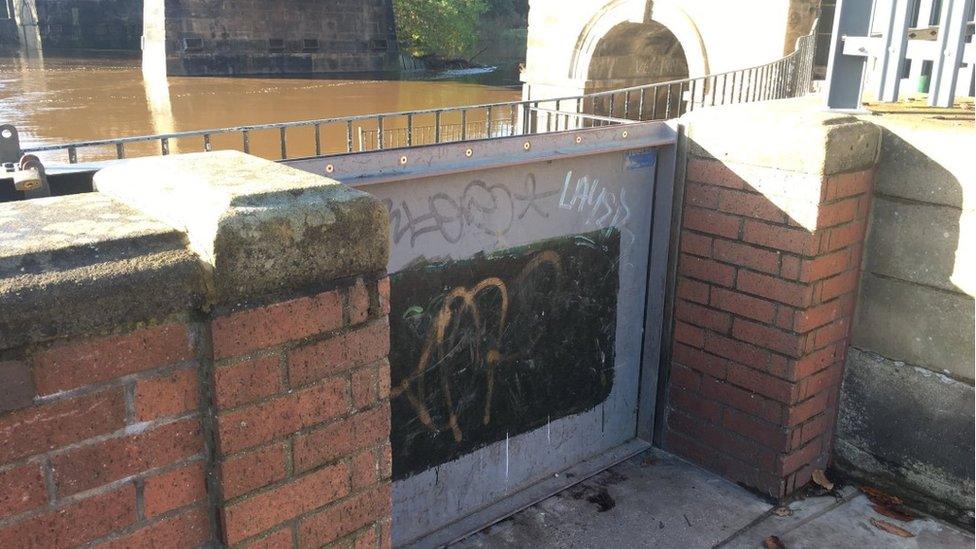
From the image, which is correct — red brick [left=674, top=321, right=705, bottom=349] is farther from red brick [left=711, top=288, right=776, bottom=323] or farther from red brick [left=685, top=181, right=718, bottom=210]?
red brick [left=685, top=181, right=718, bottom=210]

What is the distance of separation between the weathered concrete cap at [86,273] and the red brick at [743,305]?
287cm

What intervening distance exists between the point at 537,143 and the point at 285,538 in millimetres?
2212

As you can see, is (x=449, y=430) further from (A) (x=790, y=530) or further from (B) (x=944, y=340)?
(B) (x=944, y=340)

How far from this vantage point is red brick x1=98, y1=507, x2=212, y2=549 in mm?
1543

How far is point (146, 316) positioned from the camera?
146 cm

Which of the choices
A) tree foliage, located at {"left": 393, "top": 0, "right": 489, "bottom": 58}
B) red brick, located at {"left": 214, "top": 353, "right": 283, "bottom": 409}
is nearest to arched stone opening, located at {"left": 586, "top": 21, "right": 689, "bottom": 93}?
red brick, located at {"left": 214, "top": 353, "right": 283, "bottom": 409}

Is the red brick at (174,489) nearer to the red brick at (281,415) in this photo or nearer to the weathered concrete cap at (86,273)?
the red brick at (281,415)

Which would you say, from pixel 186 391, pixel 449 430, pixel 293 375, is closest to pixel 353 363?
pixel 293 375

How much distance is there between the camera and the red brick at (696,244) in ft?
13.1

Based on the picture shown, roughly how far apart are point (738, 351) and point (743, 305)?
219mm

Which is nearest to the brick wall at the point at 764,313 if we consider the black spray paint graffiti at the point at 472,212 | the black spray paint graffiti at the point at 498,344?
the black spray paint graffiti at the point at 498,344

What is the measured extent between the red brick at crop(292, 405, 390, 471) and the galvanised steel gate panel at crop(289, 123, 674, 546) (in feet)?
4.35

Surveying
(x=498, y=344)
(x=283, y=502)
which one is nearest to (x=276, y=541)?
(x=283, y=502)

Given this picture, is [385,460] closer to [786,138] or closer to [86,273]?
[86,273]
